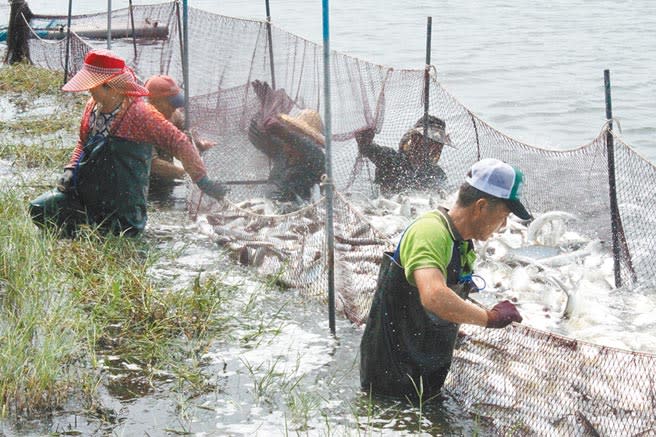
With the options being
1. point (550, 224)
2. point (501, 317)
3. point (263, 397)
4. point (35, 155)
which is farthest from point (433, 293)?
point (35, 155)

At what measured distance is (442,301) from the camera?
4391mm

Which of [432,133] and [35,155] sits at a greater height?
[432,133]

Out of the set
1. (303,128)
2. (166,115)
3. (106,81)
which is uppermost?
(106,81)

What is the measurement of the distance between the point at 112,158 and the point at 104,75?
2.05ft

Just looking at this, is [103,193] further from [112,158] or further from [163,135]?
[163,135]

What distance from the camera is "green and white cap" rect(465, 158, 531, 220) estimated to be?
14.9 feet

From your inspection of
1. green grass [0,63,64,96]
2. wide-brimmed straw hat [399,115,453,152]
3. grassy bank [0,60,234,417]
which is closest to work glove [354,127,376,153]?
wide-brimmed straw hat [399,115,453,152]

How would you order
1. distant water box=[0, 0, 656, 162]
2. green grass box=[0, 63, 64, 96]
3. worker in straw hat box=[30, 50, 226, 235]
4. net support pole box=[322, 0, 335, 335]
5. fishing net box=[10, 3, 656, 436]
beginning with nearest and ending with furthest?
fishing net box=[10, 3, 656, 436] → net support pole box=[322, 0, 335, 335] → worker in straw hat box=[30, 50, 226, 235] → green grass box=[0, 63, 64, 96] → distant water box=[0, 0, 656, 162]

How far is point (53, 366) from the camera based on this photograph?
502cm

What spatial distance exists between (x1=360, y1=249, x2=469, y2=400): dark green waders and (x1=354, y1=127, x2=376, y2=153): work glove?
4805 millimetres

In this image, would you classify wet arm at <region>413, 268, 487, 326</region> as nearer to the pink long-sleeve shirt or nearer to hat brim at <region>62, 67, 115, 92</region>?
the pink long-sleeve shirt

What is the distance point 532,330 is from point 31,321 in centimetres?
270

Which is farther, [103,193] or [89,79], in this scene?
[103,193]

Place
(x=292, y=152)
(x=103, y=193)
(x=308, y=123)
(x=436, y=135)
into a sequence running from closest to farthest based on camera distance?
1. (x=103, y=193)
2. (x=292, y=152)
3. (x=308, y=123)
4. (x=436, y=135)
